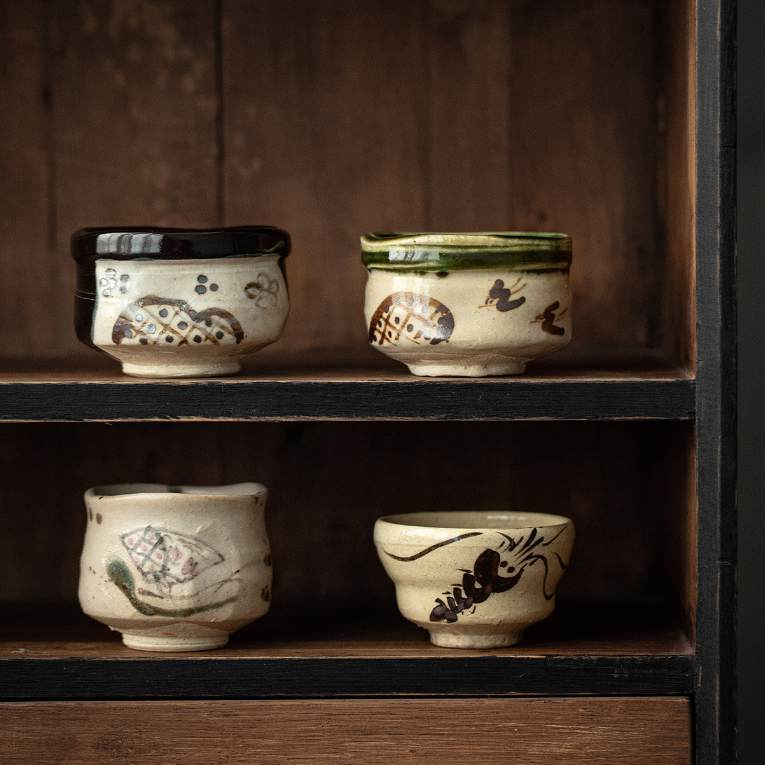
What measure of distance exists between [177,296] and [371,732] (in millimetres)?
356

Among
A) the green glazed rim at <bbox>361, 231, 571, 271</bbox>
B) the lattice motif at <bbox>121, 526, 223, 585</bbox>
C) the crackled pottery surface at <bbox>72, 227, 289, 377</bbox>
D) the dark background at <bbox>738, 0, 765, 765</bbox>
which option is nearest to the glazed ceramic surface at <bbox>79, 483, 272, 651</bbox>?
the lattice motif at <bbox>121, 526, 223, 585</bbox>

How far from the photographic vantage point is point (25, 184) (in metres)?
1.03

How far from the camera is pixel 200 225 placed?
103 cm

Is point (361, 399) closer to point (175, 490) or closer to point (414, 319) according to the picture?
point (414, 319)

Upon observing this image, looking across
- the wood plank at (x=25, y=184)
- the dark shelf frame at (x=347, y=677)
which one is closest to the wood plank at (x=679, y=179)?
the dark shelf frame at (x=347, y=677)

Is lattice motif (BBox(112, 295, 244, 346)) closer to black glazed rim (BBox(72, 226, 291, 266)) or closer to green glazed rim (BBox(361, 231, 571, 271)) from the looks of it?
black glazed rim (BBox(72, 226, 291, 266))

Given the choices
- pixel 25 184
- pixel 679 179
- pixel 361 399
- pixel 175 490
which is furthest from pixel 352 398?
pixel 25 184

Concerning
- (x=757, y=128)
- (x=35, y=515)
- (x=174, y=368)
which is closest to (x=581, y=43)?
(x=757, y=128)

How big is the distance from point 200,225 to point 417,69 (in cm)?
25

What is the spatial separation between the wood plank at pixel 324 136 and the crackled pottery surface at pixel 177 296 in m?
0.20

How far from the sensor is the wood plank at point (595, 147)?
1.01 meters

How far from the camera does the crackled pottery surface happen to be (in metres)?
0.80

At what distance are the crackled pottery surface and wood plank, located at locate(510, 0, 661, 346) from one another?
32 centimetres

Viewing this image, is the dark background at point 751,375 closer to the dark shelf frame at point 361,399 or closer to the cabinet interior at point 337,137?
the cabinet interior at point 337,137
